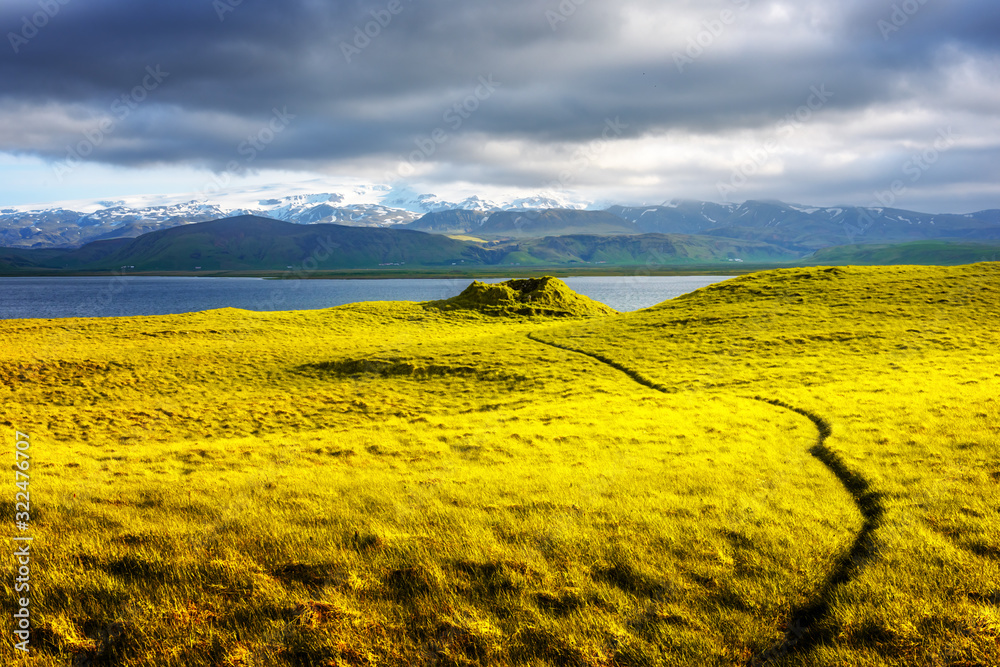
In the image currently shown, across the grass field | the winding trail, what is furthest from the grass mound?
the winding trail

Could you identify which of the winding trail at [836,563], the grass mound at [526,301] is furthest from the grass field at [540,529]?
the grass mound at [526,301]

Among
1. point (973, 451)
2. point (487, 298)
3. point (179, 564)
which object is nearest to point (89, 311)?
point (487, 298)

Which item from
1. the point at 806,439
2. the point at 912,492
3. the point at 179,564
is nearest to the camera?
the point at 179,564

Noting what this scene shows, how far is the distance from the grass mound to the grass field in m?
47.9

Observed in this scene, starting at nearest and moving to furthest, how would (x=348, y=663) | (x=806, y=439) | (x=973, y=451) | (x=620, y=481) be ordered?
(x=348, y=663), (x=620, y=481), (x=973, y=451), (x=806, y=439)

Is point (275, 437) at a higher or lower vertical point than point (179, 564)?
lower

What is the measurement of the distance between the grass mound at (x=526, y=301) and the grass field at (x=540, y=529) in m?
47.9

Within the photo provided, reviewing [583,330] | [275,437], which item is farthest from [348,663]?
[583,330]

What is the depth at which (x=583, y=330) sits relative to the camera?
59.4 meters

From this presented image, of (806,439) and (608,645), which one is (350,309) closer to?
(806,439)

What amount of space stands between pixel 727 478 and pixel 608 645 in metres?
8.27

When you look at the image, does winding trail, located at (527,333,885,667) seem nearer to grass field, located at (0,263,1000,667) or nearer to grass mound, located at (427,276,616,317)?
grass field, located at (0,263,1000,667)

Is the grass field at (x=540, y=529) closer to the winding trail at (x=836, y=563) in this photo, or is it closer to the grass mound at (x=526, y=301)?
the winding trail at (x=836, y=563)

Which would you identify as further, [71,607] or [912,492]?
[912,492]
